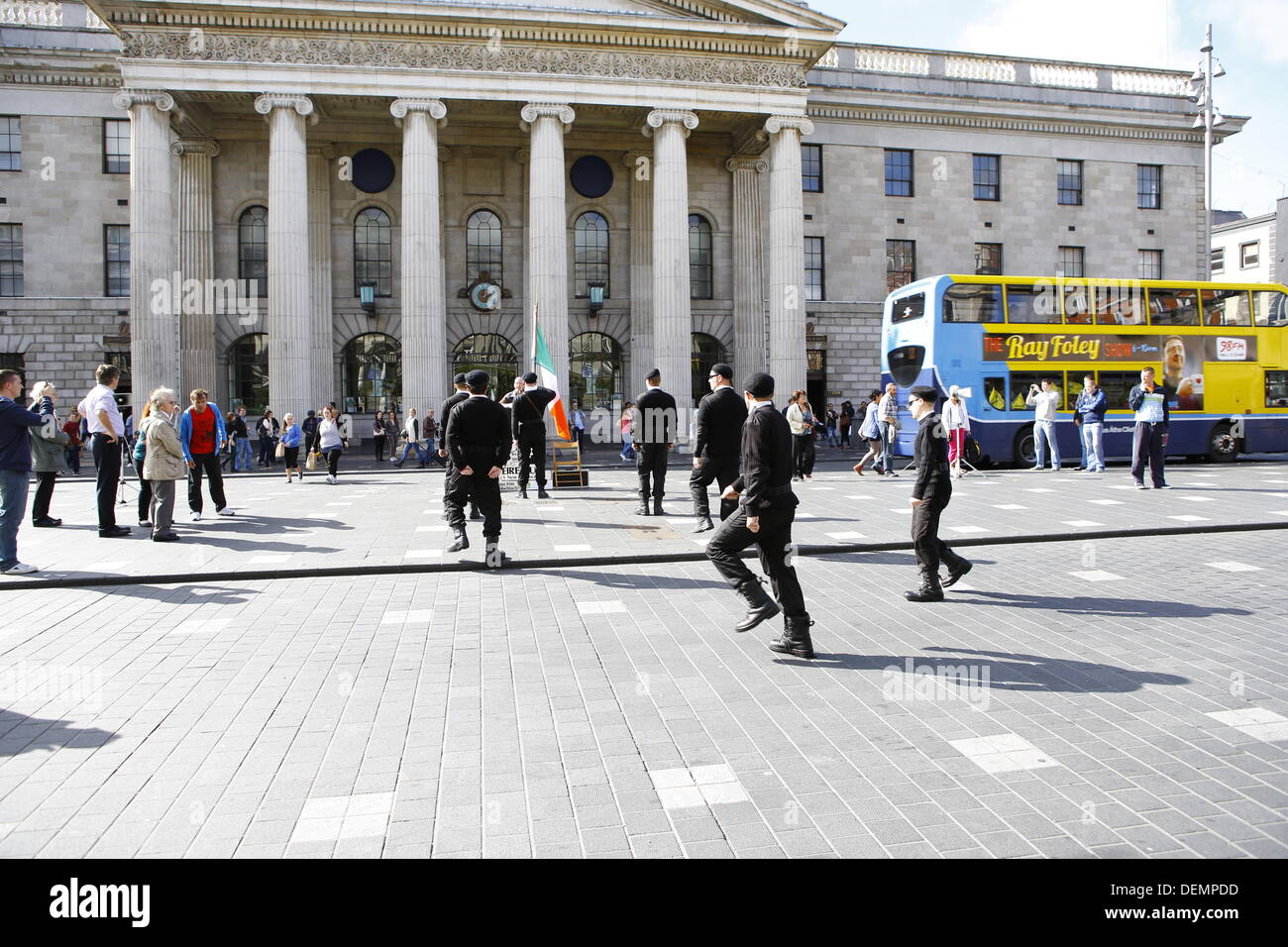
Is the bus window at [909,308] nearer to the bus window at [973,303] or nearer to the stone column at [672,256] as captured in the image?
the bus window at [973,303]

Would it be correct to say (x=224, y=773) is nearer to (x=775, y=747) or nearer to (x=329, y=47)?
(x=775, y=747)

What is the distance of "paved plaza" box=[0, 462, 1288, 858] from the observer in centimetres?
377

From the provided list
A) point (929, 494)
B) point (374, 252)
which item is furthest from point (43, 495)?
point (374, 252)

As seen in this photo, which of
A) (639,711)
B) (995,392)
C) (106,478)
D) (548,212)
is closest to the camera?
(639,711)

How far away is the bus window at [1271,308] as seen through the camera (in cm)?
2470

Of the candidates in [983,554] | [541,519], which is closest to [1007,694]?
[983,554]

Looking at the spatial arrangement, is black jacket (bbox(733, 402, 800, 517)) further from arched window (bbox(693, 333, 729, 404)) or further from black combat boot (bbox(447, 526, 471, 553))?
arched window (bbox(693, 333, 729, 404))

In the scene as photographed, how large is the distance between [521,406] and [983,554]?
7.87 m

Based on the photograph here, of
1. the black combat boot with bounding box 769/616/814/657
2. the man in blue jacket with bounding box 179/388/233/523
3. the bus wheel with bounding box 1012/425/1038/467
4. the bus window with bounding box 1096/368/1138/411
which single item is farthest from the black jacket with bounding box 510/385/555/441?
the bus window with bounding box 1096/368/1138/411

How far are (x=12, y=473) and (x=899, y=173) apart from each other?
34.3 metres

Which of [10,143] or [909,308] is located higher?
[10,143]

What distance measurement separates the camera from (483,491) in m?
9.83

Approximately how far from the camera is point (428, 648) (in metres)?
6.79

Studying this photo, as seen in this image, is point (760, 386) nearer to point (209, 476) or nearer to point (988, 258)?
point (209, 476)
